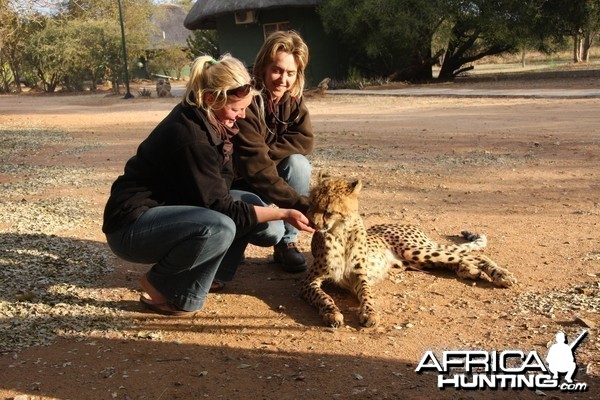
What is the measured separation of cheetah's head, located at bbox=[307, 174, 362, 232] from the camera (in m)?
3.79

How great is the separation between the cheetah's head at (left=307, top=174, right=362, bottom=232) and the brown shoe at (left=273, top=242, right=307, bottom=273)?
2.39 feet

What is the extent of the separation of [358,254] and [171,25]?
47578 mm

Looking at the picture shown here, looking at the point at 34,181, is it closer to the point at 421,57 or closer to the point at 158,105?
the point at 158,105

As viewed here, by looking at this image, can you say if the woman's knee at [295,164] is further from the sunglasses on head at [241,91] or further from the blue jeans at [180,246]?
the sunglasses on head at [241,91]

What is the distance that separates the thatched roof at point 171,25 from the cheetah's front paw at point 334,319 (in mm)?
41280

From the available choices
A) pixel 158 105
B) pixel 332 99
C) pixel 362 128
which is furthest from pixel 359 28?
pixel 362 128

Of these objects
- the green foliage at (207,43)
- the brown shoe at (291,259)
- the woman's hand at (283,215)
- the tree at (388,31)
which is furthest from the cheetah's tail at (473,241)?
the green foliage at (207,43)

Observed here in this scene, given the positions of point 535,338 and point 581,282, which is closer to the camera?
point 535,338

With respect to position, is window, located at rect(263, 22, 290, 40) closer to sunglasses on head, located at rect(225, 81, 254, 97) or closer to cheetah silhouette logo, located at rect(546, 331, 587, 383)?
sunglasses on head, located at rect(225, 81, 254, 97)

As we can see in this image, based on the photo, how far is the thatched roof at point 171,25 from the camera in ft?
A: 143

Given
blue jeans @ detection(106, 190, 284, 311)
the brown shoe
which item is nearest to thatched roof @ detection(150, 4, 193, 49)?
the brown shoe

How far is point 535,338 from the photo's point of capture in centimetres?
329

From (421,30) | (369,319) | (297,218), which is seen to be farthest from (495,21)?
(369,319)

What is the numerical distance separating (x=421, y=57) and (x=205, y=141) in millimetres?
22520
